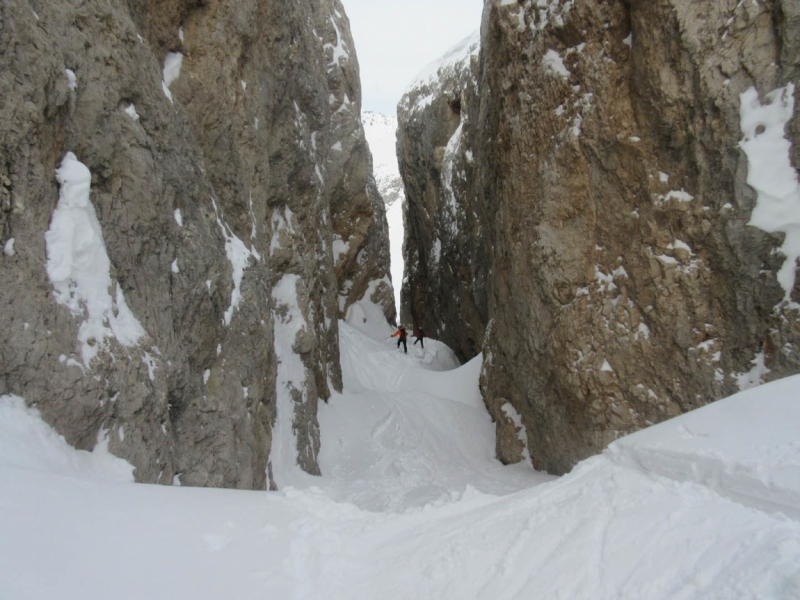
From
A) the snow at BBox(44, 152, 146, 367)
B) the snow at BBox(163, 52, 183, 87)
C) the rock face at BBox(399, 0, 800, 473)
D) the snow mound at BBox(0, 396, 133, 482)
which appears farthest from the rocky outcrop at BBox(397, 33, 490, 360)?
the snow mound at BBox(0, 396, 133, 482)

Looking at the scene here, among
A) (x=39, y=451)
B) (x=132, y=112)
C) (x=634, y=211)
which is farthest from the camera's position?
(x=634, y=211)

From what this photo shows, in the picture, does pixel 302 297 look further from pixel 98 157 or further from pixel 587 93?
pixel 587 93

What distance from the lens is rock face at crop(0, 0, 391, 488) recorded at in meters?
3.92

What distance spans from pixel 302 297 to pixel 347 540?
663 cm

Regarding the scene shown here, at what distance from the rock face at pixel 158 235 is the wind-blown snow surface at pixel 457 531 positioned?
66 cm

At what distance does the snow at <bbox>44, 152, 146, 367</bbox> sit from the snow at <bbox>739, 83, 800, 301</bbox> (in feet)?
25.4

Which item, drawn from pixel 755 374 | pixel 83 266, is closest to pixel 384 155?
pixel 755 374

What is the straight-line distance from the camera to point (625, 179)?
28.0 feet

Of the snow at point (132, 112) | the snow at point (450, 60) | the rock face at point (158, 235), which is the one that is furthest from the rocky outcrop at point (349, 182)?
the snow at point (132, 112)

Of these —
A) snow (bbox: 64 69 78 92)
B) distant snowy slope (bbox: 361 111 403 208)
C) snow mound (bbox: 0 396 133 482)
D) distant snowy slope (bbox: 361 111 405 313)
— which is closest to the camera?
snow mound (bbox: 0 396 133 482)

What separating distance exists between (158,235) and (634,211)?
6912mm

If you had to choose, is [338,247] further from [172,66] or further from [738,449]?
[738,449]

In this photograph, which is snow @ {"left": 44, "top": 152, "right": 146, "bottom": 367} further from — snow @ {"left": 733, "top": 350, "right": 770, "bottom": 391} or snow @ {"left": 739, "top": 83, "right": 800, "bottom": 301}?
snow @ {"left": 739, "top": 83, "right": 800, "bottom": 301}

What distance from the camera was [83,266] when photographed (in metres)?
4.35
